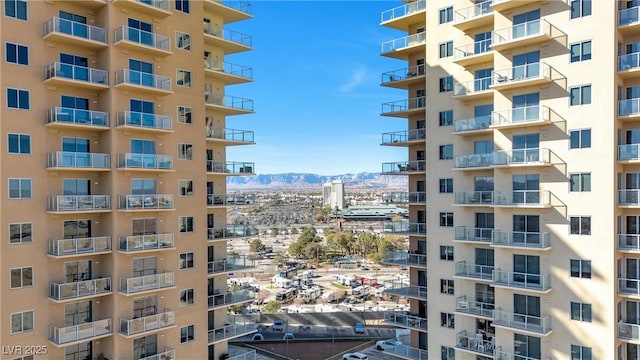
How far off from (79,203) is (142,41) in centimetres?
1122

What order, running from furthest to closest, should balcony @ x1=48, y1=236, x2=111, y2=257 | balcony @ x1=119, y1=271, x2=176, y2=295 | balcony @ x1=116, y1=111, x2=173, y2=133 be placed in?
balcony @ x1=116, y1=111, x2=173, y2=133 < balcony @ x1=119, y1=271, x2=176, y2=295 < balcony @ x1=48, y1=236, x2=111, y2=257

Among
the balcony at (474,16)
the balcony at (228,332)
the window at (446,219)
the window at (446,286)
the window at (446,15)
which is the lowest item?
the balcony at (228,332)

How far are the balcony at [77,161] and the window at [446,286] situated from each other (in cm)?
2514

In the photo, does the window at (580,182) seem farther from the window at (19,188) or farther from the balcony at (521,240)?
the window at (19,188)

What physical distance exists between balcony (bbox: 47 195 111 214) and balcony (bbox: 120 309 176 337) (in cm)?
732

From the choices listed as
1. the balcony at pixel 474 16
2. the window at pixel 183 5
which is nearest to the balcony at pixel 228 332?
the window at pixel 183 5

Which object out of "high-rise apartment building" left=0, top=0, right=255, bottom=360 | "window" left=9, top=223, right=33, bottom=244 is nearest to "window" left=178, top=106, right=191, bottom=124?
"high-rise apartment building" left=0, top=0, right=255, bottom=360

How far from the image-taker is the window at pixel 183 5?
106 ft

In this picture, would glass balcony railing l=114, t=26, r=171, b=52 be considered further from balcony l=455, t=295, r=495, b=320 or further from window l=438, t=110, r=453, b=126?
balcony l=455, t=295, r=495, b=320

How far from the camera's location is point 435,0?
1363 inches

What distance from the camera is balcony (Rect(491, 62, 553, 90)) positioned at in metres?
27.9

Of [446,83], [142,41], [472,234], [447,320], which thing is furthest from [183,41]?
[447,320]

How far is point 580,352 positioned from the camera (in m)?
26.8

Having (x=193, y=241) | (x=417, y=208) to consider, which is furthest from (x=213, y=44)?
(x=417, y=208)
